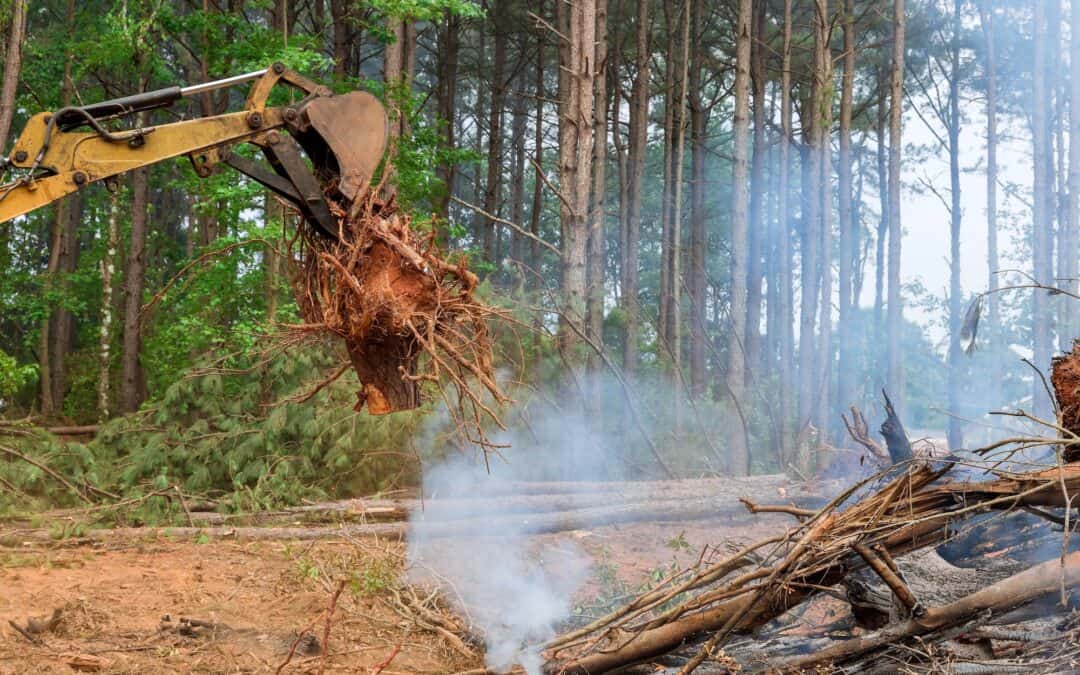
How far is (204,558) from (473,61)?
78.9 feet

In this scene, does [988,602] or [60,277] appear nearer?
[988,602]

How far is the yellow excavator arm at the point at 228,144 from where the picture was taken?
5746mm

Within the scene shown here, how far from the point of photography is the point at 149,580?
316 inches

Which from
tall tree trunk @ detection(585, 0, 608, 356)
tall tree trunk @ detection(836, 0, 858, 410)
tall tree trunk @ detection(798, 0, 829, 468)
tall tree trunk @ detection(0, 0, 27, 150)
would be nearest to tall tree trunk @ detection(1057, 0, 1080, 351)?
tall tree trunk @ detection(836, 0, 858, 410)

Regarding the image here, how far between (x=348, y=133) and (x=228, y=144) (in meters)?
0.78

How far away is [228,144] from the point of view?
6141 millimetres

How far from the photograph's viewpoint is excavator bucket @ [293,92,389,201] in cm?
603

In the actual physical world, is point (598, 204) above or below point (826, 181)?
below

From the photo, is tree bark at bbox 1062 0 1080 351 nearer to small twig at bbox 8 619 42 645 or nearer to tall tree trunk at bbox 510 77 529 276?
tall tree trunk at bbox 510 77 529 276

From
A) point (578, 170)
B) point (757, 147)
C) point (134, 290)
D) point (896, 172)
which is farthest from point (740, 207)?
point (134, 290)

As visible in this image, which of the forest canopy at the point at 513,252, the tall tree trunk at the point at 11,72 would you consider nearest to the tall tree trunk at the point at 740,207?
the forest canopy at the point at 513,252

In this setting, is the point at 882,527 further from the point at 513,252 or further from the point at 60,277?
the point at 513,252

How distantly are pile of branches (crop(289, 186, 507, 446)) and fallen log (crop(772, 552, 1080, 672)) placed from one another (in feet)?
8.14

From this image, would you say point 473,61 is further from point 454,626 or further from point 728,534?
point 454,626
